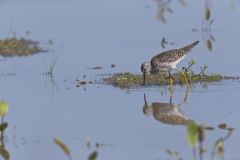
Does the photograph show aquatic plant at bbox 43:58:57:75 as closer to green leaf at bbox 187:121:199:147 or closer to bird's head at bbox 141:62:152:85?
bird's head at bbox 141:62:152:85

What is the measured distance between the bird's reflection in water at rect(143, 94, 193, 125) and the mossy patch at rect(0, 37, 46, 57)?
4468mm

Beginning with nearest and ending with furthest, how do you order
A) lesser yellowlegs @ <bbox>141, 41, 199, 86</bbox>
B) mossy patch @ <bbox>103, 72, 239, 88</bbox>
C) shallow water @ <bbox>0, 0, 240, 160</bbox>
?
shallow water @ <bbox>0, 0, 240, 160</bbox>, mossy patch @ <bbox>103, 72, 239, 88</bbox>, lesser yellowlegs @ <bbox>141, 41, 199, 86</bbox>

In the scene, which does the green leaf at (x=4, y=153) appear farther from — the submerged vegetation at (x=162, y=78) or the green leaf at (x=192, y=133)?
the submerged vegetation at (x=162, y=78)

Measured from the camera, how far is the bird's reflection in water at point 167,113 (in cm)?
905

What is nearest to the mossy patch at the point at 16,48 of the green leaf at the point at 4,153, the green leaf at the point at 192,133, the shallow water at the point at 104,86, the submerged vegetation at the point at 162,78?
the shallow water at the point at 104,86

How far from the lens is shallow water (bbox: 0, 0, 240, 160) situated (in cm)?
812

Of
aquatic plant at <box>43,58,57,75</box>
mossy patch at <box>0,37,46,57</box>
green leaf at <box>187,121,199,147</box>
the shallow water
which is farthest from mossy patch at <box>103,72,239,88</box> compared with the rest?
green leaf at <box>187,121,199,147</box>

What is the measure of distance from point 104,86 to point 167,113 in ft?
6.60

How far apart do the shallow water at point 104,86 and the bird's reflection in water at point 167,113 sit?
0.08 m

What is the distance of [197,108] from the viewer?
969cm

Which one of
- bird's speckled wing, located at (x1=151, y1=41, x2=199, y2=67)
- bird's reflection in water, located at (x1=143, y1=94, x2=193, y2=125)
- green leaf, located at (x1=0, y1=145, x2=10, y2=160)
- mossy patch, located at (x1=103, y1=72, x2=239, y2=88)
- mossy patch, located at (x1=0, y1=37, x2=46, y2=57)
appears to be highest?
mossy patch, located at (x1=0, y1=37, x2=46, y2=57)

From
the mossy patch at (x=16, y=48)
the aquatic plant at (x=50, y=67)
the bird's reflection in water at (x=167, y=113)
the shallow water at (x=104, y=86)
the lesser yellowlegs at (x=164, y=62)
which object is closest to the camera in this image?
the shallow water at (x=104, y=86)

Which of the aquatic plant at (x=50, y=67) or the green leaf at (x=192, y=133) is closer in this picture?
the green leaf at (x=192, y=133)

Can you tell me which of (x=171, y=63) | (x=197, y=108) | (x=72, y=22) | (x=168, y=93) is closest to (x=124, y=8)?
(x=72, y=22)
